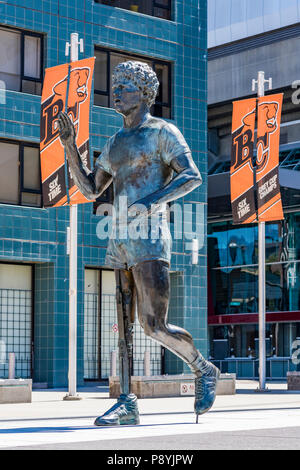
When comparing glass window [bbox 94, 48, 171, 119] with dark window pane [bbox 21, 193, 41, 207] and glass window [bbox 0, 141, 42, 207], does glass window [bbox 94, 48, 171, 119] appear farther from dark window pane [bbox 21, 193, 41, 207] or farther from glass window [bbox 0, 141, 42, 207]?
dark window pane [bbox 21, 193, 41, 207]

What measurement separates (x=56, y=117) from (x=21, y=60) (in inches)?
291

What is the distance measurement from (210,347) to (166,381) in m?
28.0

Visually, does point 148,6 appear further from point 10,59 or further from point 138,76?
point 138,76

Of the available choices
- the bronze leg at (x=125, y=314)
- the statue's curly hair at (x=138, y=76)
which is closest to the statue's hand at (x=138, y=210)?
the bronze leg at (x=125, y=314)

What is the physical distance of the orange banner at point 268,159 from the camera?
24.3 metres

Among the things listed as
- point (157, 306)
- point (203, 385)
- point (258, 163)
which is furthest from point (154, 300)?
point (258, 163)

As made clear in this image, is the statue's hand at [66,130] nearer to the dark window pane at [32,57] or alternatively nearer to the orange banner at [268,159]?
the orange banner at [268,159]

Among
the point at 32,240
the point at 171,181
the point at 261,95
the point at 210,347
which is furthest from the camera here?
the point at 210,347

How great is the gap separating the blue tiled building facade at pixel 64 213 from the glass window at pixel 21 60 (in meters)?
0.08

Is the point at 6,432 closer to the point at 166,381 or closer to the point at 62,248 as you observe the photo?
the point at 166,381

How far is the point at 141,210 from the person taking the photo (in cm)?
770

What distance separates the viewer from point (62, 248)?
28.3m
